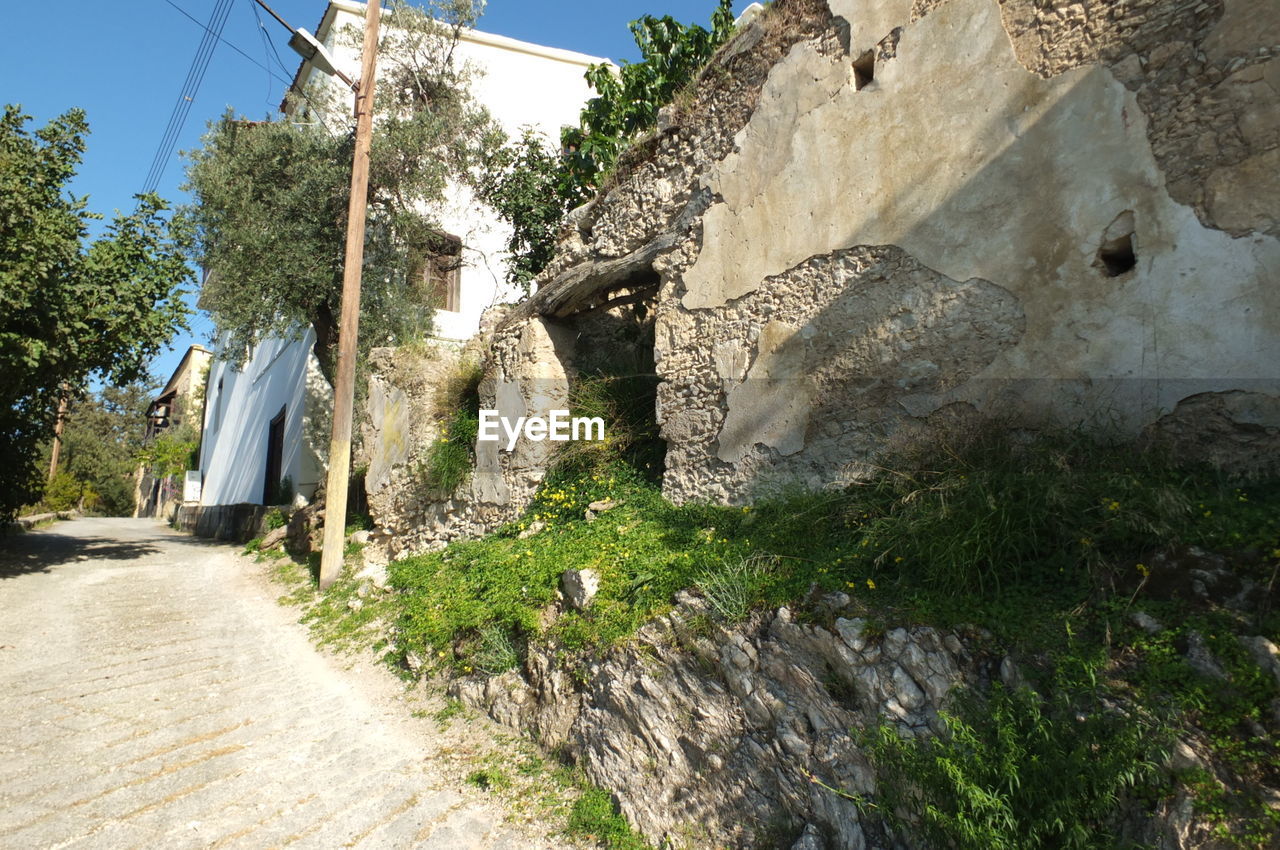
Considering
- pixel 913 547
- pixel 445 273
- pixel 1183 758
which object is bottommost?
pixel 1183 758

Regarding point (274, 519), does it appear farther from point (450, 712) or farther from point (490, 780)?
point (490, 780)

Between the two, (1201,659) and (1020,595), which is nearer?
→ (1201,659)

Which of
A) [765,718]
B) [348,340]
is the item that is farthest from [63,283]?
[765,718]

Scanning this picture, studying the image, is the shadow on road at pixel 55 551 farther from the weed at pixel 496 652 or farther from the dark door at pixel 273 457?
the weed at pixel 496 652

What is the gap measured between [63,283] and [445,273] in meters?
7.35

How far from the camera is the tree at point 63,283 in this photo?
26.5 ft

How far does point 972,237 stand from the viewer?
15.6 feet

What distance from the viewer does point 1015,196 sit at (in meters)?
4.60

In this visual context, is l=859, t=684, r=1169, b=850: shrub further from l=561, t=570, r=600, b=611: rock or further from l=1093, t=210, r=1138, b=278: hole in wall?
l=1093, t=210, r=1138, b=278: hole in wall

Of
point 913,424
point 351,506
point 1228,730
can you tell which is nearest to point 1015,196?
point 913,424

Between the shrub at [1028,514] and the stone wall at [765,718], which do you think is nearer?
the stone wall at [765,718]

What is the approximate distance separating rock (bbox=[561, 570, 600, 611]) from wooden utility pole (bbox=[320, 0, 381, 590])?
458 cm

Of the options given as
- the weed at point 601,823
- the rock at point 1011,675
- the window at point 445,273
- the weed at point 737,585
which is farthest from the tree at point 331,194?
the rock at point 1011,675

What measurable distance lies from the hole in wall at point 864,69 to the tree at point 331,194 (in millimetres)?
9033
